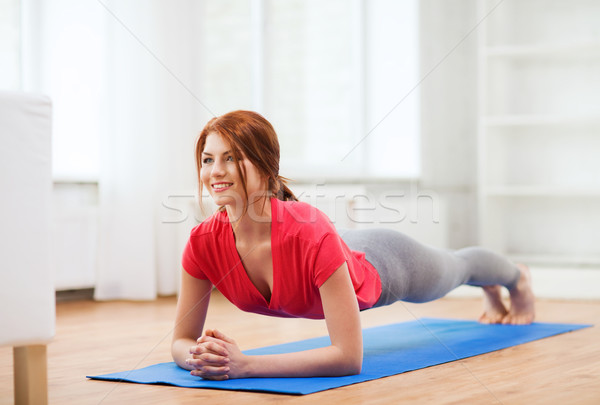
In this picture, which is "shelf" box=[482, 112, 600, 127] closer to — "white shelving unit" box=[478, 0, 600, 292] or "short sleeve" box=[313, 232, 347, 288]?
"white shelving unit" box=[478, 0, 600, 292]

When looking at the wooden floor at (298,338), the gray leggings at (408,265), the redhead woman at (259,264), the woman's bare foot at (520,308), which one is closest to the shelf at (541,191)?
the wooden floor at (298,338)

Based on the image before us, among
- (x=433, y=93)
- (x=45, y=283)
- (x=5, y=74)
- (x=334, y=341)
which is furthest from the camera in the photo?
(x=433, y=93)

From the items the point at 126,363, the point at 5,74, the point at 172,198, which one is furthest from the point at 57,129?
the point at 126,363

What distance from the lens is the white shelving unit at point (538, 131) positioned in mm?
4266

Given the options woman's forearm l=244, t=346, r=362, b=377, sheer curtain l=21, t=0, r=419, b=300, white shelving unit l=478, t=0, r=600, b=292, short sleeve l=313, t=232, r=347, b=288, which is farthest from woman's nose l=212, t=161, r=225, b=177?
white shelving unit l=478, t=0, r=600, b=292

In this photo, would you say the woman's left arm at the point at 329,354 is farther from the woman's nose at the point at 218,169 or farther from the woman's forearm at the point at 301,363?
the woman's nose at the point at 218,169

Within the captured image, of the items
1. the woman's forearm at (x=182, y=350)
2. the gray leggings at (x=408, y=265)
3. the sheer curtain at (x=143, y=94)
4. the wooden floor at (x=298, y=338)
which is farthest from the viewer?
the sheer curtain at (x=143, y=94)

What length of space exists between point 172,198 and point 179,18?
0.90 metres

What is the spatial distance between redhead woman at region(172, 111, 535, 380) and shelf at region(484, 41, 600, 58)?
8.81ft

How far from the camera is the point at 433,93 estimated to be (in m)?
4.79

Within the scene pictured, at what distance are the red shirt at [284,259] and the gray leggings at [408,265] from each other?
0.22m

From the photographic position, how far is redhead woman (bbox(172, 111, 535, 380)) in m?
1.62

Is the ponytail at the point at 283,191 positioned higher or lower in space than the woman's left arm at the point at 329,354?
higher

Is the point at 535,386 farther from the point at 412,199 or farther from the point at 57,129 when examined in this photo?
the point at 412,199
